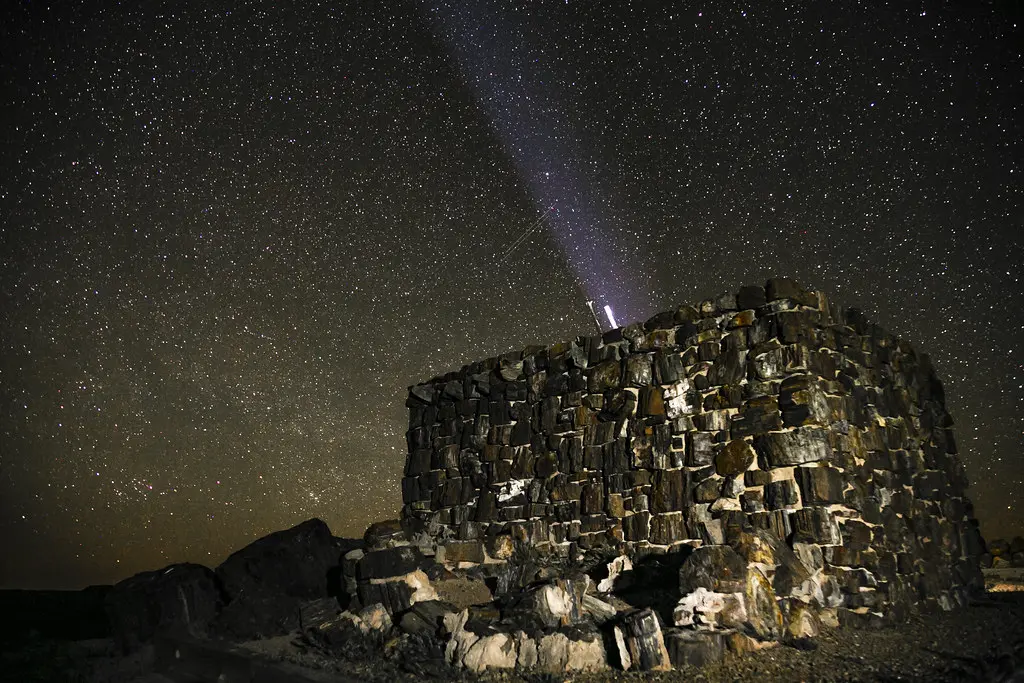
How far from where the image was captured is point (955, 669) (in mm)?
5508

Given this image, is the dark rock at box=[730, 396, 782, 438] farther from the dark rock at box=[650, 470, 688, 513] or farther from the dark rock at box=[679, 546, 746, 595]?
the dark rock at box=[679, 546, 746, 595]

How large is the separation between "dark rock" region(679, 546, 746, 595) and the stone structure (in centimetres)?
1

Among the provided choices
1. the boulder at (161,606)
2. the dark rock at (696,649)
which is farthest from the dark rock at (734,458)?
the boulder at (161,606)

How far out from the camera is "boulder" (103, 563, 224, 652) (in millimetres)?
9289

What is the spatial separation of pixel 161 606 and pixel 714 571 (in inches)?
272

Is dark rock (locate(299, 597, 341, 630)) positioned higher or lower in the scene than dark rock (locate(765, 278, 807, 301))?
lower

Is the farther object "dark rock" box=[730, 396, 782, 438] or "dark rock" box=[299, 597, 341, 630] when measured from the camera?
"dark rock" box=[299, 597, 341, 630]

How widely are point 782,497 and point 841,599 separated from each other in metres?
1.09

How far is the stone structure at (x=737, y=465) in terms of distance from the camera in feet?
24.2

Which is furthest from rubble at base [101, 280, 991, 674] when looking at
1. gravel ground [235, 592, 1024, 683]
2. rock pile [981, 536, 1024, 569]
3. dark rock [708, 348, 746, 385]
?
rock pile [981, 536, 1024, 569]

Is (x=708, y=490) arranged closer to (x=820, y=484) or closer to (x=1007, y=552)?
(x=820, y=484)

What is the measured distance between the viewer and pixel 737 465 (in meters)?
8.17

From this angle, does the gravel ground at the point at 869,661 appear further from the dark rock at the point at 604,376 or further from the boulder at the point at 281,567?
the dark rock at the point at 604,376

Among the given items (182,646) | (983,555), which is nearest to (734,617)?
(983,555)
